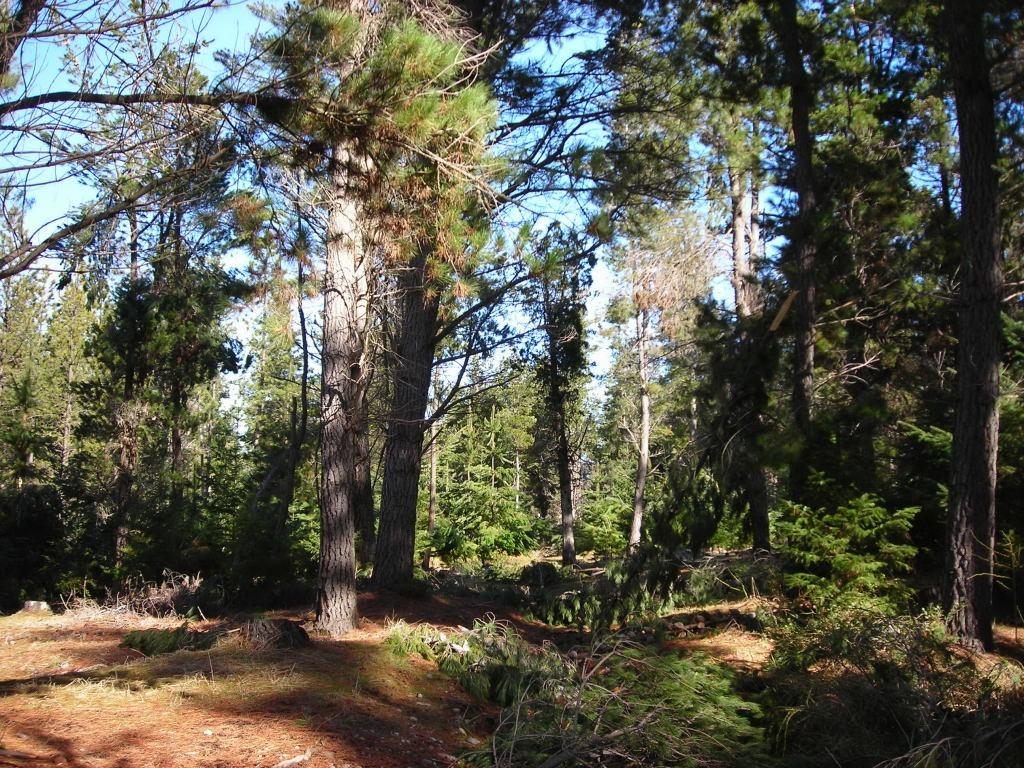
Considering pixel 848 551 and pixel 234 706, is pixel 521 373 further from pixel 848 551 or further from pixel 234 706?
pixel 234 706

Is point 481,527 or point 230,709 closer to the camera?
point 230,709

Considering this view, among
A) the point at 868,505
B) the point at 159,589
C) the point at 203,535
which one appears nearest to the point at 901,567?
the point at 868,505

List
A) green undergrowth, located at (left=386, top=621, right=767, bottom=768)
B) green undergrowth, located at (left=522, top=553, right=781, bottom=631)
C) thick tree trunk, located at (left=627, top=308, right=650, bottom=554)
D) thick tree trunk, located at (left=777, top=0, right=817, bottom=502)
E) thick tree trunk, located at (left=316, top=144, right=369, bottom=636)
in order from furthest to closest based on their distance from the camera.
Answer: thick tree trunk, located at (left=627, top=308, right=650, bottom=554) → thick tree trunk, located at (left=777, top=0, right=817, bottom=502) → green undergrowth, located at (left=522, top=553, right=781, bottom=631) → thick tree trunk, located at (left=316, top=144, right=369, bottom=636) → green undergrowth, located at (left=386, top=621, right=767, bottom=768)

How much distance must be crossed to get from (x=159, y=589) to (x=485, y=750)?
811 cm

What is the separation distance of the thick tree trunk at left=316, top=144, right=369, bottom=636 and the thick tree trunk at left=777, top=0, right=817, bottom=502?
5.19 m

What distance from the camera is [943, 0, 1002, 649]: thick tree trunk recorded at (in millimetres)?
6742

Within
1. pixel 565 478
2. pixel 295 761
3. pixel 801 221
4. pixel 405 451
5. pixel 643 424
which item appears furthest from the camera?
pixel 643 424

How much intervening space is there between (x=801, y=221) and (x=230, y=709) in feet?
27.2

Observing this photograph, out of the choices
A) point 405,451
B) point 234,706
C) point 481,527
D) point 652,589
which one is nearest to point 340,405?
point 405,451

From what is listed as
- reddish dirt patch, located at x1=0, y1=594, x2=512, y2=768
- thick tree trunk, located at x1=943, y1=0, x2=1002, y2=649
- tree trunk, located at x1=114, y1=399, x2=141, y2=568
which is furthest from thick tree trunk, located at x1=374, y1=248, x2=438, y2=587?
thick tree trunk, located at x1=943, y1=0, x2=1002, y2=649

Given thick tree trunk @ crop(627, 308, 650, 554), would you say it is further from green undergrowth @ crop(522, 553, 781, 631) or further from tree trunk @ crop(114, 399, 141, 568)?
tree trunk @ crop(114, 399, 141, 568)

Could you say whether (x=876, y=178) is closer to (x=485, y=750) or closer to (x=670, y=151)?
(x=670, y=151)

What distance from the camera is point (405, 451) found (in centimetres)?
1045

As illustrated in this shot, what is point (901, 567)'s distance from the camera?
7555mm
